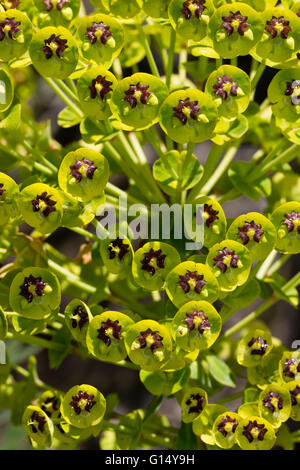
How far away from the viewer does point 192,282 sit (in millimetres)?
1223

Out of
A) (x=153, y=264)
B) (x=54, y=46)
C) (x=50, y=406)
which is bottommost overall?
(x=50, y=406)

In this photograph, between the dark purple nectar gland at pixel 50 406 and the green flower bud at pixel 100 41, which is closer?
the green flower bud at pixel 100 41

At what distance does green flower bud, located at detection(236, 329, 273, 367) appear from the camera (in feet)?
4.70

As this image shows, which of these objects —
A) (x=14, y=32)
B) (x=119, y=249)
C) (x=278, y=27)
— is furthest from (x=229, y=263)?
(x=14, y=32)

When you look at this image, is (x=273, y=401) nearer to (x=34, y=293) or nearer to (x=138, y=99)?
(x=34, y=293)

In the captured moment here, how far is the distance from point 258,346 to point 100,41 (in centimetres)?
67

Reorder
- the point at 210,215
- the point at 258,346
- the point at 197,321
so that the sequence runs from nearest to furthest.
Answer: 1. the point at 197,321
2. the point at 210,215
3. the point at 258,346

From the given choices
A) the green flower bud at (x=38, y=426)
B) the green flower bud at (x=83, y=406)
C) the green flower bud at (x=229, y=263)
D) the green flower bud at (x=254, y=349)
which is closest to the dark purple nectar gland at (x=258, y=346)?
the green flower bud at (x=254, y=349)

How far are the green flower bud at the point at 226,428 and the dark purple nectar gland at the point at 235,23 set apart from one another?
70 cm

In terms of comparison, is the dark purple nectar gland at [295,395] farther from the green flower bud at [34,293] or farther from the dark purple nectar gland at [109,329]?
the green flower bud at [34,293]

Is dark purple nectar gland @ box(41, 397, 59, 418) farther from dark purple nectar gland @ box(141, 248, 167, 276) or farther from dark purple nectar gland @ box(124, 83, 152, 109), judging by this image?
dark purple nectar gland @ box(124, 83, 152, 109)

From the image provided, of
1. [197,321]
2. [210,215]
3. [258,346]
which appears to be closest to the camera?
[197,321]

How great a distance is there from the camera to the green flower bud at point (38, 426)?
4.48 ft
